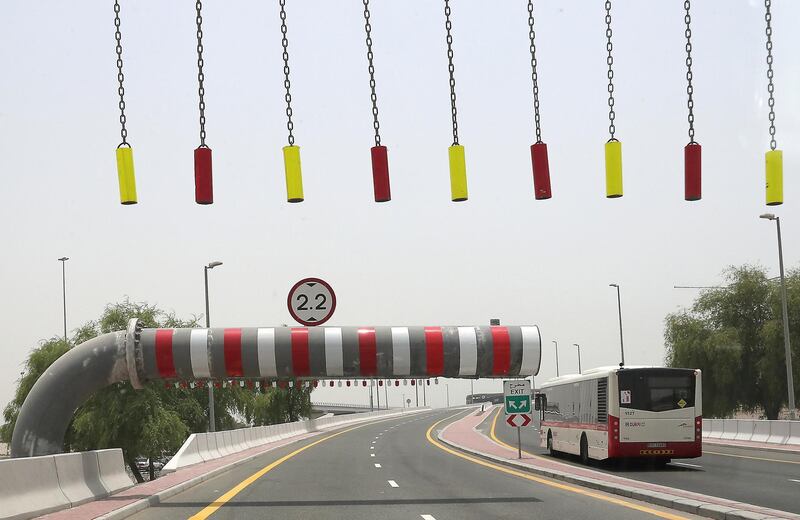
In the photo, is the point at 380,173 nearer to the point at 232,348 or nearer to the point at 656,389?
the point at 232,348

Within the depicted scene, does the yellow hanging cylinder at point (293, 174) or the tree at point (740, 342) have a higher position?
the yellow hanging cylinder at point (293, 174)

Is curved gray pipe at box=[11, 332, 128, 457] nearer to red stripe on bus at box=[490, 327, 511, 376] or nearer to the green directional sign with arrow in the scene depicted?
red stripe on bus at box=[490, 327, 511, 376]

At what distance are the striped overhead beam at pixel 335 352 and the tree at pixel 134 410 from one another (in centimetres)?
3303

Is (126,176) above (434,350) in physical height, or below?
above

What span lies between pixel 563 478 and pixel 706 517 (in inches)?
351

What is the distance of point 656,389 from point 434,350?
8966 mm

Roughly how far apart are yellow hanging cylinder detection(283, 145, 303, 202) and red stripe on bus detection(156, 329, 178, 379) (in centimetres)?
883

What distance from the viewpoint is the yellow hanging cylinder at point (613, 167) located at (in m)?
13.8

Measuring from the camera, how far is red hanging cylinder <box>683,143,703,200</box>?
14.2 metres

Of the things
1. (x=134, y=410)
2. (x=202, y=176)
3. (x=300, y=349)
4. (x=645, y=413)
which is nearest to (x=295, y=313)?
(x=300, y=349)

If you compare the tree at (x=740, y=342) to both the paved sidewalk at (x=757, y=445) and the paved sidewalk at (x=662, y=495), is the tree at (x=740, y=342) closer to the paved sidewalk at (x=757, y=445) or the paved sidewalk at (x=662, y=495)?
the paved sidewalk at (x=757, y=445)

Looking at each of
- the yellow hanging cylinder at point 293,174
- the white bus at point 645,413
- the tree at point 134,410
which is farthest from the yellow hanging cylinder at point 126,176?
the tree at point 134,410

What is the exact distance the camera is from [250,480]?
25781 mm

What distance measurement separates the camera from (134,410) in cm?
5872
